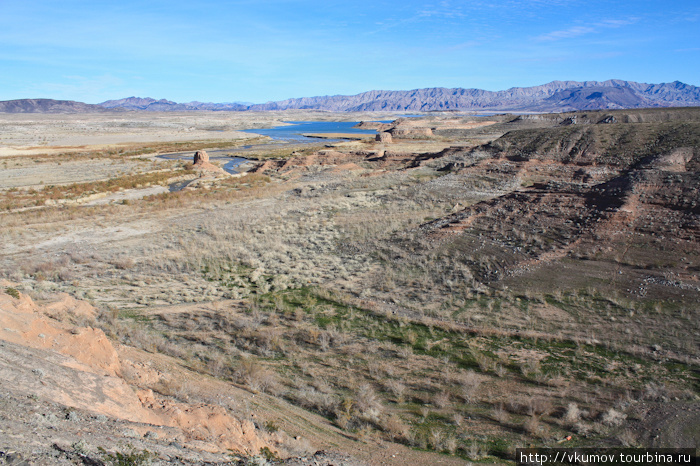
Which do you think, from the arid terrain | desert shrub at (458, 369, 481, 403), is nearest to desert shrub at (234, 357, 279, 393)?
the arid terrain

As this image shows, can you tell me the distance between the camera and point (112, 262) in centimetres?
1948

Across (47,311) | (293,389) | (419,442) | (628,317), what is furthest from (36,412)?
(628,317)

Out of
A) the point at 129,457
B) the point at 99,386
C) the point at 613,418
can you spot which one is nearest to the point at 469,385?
the point at 613,418

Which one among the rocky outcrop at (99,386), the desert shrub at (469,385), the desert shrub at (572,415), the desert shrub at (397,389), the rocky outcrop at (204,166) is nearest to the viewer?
the rocky outcrop at (99,386)

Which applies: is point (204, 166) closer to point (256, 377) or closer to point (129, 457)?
point (256, 377)

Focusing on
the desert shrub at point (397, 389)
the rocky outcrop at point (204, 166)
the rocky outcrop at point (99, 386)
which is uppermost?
the rocky outcrop at point (204, 166)

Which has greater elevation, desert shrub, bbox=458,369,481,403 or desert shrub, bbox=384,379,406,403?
desert shrub, bbox=458,369,481,403

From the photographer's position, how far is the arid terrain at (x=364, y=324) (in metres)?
7.18

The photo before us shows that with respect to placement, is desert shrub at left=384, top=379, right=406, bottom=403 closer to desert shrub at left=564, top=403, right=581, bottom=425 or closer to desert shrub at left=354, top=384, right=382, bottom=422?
desert shrub at left=354, top=384, right=382, bottom=422


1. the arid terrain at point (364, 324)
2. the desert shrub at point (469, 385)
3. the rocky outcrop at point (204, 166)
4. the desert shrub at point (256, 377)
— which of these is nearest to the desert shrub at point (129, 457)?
the arid terrain at point (364, 324)

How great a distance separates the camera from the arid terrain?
7.18 meters

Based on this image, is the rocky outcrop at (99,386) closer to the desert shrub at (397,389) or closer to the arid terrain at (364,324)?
the arid terrain at (364,324)

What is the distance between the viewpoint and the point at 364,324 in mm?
13594

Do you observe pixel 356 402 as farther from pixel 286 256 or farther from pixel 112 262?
pixel 112 262
